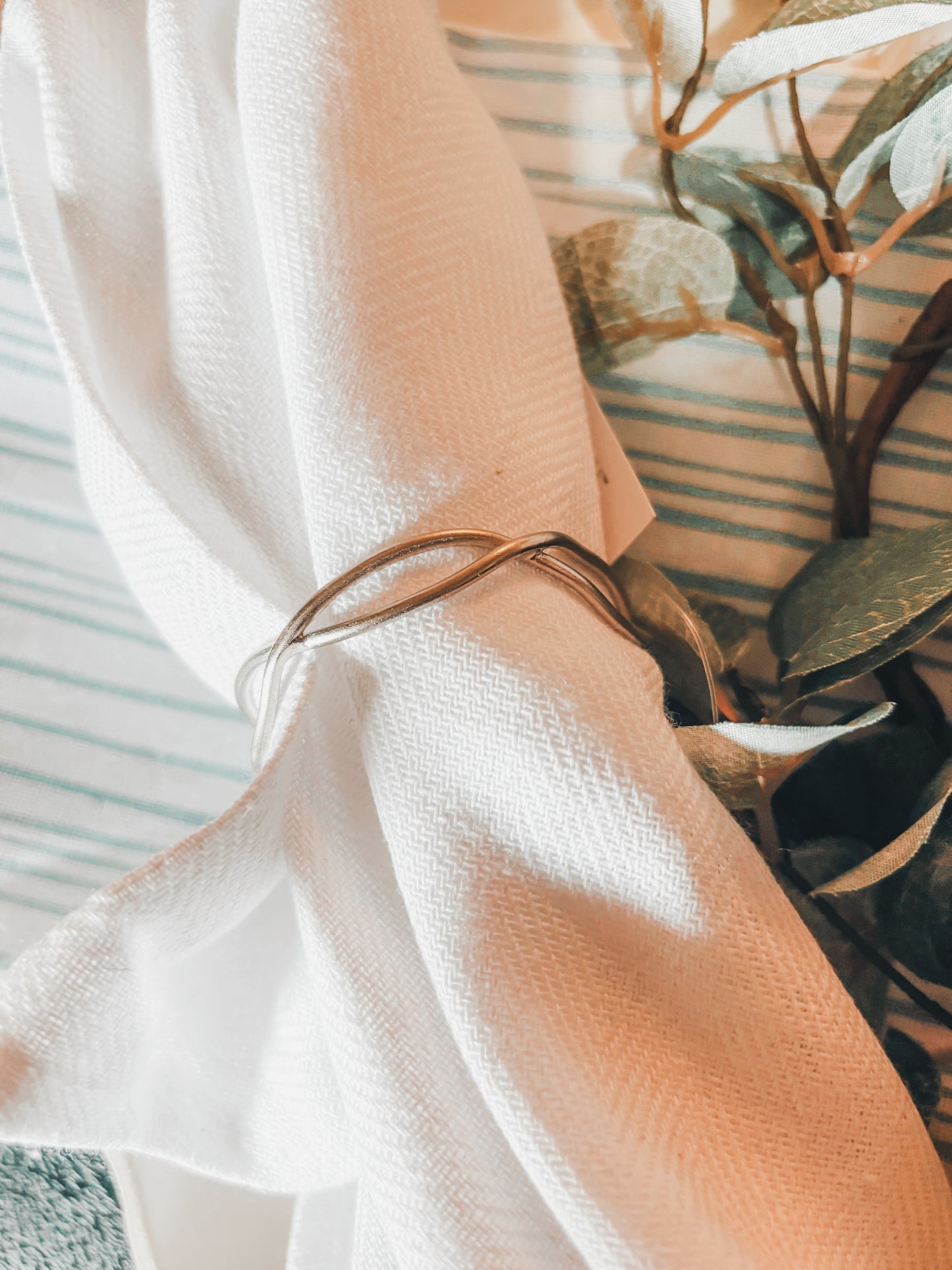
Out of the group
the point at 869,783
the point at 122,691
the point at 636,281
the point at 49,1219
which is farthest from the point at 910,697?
the point at 49,1219

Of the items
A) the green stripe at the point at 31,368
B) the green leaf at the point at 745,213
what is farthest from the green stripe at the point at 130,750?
the green leaf at the point at 745,213

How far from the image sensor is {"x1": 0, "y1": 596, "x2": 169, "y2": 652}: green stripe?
0.31 metres

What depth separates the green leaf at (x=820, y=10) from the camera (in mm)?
220

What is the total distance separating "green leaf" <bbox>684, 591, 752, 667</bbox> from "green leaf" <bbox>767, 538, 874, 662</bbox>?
0.01 m

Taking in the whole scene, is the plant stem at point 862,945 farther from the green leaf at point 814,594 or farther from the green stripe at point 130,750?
the green stripe at point 130,750

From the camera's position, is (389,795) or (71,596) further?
(71,596)

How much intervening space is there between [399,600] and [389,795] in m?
0.05

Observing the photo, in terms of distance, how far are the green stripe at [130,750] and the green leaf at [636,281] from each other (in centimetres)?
18

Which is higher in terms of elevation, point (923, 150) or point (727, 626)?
point (923, 150)

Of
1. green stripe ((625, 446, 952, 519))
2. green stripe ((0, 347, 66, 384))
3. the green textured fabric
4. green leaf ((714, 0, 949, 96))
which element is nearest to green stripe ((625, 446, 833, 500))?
green stripe ((625, 446, 952, 519))

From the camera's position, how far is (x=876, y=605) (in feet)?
0.67

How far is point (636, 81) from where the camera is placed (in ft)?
1.02

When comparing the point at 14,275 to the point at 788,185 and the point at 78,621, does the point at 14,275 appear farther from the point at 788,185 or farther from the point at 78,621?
the point at 788,185

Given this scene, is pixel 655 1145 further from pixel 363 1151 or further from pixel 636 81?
pixel 636 81
